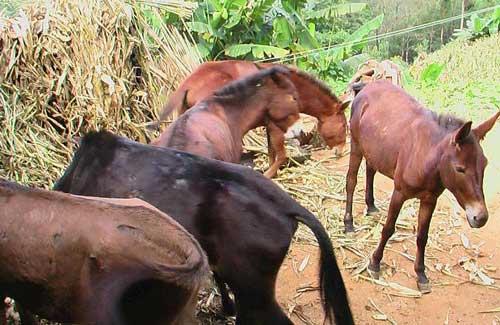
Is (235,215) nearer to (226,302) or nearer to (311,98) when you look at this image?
(226,302)

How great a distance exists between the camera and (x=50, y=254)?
9.45 feet

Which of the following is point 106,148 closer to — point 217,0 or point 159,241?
point 159,241

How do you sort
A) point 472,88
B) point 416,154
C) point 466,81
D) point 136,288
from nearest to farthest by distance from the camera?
point 136,288 < point 416,154 < point 472,88 < point 466,81

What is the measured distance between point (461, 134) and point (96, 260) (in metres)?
2.98

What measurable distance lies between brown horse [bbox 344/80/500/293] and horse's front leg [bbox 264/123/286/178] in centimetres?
81

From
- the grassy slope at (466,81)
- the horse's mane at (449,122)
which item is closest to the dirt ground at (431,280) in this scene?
the horse's mane at (449,122)

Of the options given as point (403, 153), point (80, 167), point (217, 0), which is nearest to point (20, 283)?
point (80, 167)

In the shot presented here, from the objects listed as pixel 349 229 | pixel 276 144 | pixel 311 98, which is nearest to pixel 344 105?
pixel 311 98

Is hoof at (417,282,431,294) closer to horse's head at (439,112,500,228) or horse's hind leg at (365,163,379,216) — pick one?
horse's head at (439,112,500,228)

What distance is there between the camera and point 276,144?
6637 millimetres

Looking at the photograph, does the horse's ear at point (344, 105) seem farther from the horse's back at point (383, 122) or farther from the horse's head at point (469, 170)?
the horse's head at point (469, 170)

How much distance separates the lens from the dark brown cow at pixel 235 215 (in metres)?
3.38

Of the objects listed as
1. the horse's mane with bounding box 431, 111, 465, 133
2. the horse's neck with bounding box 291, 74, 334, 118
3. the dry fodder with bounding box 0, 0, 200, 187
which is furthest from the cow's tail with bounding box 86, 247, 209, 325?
the horse's neck with bounding box 291, 74, 334, 118

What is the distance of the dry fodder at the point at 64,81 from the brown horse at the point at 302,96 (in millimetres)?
630
